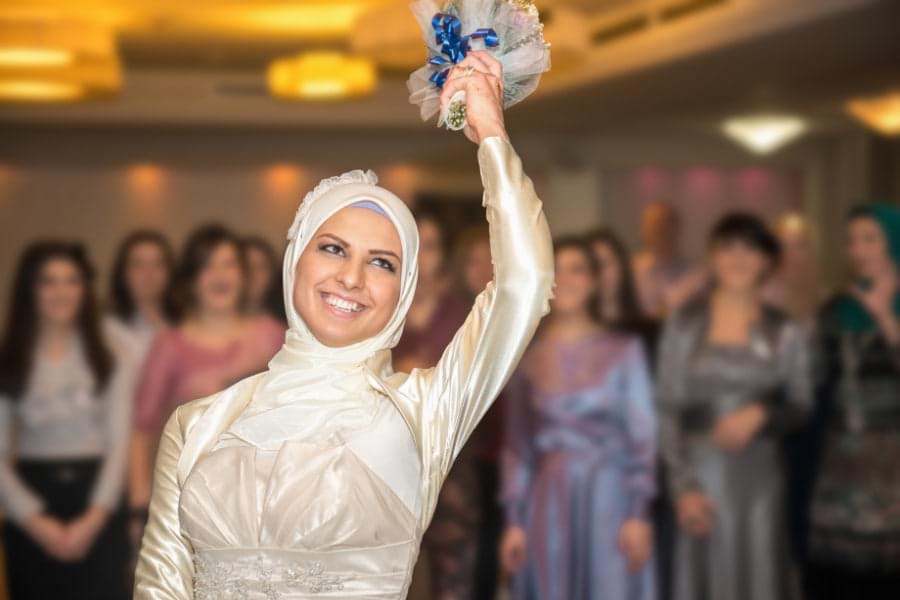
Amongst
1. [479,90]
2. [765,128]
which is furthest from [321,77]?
[479,90]

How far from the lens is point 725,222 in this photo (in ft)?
15.2

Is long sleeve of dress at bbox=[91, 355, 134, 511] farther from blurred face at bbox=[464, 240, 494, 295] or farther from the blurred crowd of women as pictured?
blurred face at bbox=[464, 240, 494, 295]

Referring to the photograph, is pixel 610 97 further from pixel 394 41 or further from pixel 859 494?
pixel 859 494

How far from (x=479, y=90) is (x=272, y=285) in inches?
148

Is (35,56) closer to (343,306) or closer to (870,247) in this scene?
(870,247)

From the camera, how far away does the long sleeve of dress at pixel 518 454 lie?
176 inches

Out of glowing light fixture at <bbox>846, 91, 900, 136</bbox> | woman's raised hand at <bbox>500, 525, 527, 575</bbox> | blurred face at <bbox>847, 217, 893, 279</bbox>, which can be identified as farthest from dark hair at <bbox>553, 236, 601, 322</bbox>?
glowing light fixture at <bbox>846, 91, 900, 136</bbox>

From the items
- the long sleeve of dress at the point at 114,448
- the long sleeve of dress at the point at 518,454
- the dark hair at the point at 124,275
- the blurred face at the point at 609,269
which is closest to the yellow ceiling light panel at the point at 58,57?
the dark hair at the point at 124,275

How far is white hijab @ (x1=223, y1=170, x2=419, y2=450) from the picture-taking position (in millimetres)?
1878

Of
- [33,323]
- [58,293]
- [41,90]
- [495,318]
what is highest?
[41,90]

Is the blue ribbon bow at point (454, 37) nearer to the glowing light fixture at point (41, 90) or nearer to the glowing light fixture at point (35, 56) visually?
the glowing light fixture at point (35, 56)

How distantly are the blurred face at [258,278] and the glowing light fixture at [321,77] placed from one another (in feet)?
6.71

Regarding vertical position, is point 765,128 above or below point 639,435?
above

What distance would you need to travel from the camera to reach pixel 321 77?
7273mm
